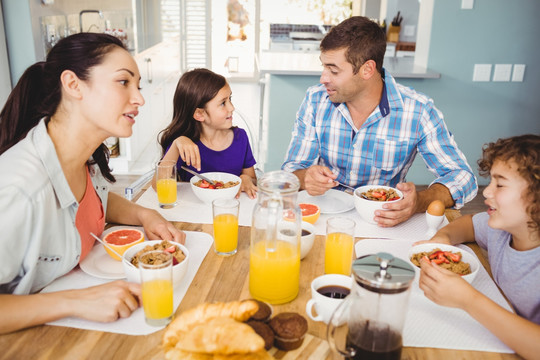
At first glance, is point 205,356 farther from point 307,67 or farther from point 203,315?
point 307,67

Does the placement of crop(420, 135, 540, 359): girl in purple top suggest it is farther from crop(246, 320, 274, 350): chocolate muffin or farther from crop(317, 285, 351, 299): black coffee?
crop(246, 320, 274, 350): chocolate muffin

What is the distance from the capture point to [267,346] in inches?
34.5

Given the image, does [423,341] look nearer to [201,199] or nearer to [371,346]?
[371,346]

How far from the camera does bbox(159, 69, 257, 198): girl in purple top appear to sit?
2.13m

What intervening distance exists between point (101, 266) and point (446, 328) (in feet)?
2.77

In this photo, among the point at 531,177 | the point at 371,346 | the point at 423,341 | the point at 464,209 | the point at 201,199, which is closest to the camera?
the point at 371,346

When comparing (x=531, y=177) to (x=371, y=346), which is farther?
(x=531, y=177)

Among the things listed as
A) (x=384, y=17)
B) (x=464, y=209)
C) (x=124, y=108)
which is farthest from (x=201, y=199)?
(x=384, y=17)

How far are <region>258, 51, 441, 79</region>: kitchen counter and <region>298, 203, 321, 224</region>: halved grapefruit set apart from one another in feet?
7.23

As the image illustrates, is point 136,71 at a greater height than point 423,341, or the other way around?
point 136,71

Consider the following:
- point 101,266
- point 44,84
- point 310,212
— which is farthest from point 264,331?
point 44,84

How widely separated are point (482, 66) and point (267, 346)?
360 cm

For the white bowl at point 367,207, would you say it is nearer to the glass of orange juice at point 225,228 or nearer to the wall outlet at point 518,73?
the glass of orange juice at point 225,228

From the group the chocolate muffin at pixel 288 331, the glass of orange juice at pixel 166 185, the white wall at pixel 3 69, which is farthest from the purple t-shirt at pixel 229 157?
the white wall at pixel 3 69
